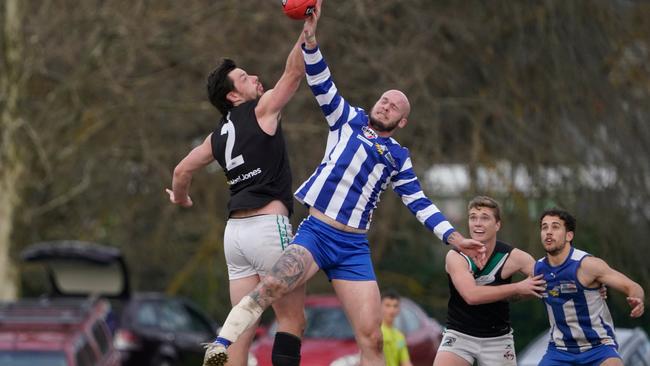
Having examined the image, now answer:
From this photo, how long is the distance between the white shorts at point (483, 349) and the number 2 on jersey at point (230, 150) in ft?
7.88

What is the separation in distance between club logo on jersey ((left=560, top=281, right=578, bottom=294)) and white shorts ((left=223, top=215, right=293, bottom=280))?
220 cm

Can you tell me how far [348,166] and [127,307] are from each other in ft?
43.6

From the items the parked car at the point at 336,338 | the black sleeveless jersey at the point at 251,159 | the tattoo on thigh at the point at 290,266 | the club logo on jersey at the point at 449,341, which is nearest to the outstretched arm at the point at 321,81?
the black sleeveless jersey at the point at 251,159

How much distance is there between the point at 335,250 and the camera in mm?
9781

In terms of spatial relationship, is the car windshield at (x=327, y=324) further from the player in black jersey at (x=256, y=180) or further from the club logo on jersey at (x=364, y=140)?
the club logo on jersey at (x=364, y=140)

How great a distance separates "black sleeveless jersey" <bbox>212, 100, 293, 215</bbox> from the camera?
32.1 ft

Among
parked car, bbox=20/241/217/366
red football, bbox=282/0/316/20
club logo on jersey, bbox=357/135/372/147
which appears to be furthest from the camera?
parked car, bbox=20/241/217/366

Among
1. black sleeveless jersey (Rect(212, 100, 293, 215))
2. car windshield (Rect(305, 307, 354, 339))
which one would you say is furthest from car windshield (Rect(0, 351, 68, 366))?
black sleeveless jersey (Rect(212, 100, 293, 215))

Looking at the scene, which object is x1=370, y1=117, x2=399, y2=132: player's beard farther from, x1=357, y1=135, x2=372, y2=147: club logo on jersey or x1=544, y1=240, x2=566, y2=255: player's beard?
x1=544, y1=240, x2=566, y2=255: player's beard

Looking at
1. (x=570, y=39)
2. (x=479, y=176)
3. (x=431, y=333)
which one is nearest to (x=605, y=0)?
(x=570, y=39)

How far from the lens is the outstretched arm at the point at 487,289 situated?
33.2 ft

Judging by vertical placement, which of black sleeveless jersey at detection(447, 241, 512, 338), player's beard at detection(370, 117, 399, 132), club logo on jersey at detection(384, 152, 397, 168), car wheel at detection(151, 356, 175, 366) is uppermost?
player's beard at detection(370, 117, 399, 132)

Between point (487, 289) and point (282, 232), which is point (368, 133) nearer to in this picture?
point (282, 232)

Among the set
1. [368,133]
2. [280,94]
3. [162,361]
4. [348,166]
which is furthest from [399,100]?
[162,361]
